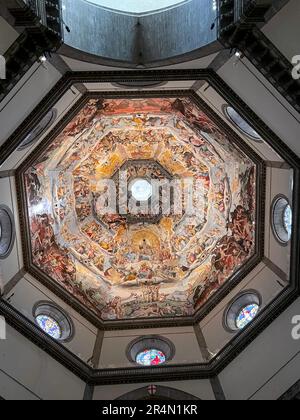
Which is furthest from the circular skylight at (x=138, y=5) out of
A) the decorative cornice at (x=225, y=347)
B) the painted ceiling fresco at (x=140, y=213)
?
the painted ceiling fresco at (x=140, y=213)

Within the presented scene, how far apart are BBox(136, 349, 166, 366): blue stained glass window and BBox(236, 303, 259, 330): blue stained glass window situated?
8.57ft

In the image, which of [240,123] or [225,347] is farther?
[240,123]

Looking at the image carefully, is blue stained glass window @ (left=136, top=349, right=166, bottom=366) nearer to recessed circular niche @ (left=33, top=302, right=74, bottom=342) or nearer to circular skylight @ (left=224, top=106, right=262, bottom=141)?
recessed circular niche @ (left=33, top=302, right=74, bottom=342)

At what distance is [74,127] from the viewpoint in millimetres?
18109

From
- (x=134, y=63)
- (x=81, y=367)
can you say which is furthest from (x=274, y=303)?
(x=134, y=63)

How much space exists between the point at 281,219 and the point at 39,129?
7869 millimetres

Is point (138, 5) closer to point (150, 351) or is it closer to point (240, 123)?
point (240, 123)

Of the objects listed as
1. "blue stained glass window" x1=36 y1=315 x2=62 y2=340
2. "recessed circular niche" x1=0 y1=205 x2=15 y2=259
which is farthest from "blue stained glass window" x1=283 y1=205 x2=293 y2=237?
"recessed circular niche" x1=0 y1=205 x2=15 y2=259

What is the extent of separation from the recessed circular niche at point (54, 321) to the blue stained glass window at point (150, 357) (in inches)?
90.4

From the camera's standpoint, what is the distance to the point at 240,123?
16625 millimetres

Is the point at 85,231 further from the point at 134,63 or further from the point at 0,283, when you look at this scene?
the point at 134,63

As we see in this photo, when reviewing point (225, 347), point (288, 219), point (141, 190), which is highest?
point (141, 190)

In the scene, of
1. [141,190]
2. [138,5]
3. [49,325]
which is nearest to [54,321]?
[49,325]

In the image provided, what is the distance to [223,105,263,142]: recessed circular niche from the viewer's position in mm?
16156
